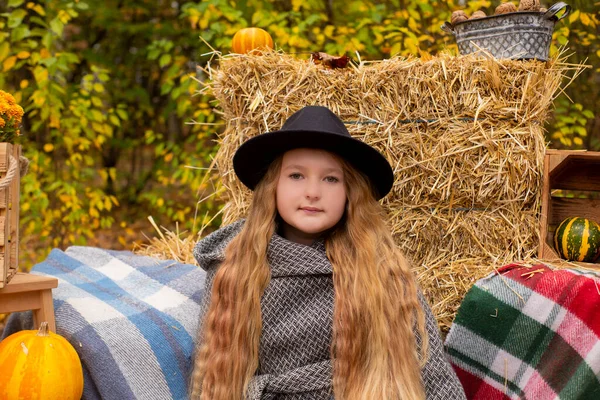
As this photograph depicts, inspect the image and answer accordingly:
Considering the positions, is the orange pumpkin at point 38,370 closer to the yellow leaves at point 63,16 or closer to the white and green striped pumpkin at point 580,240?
the white and green striped pumpkin at point 580,240

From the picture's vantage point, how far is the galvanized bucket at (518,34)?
10.00 ft

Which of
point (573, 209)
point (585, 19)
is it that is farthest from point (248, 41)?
point (585, 19)

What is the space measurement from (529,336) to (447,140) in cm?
92

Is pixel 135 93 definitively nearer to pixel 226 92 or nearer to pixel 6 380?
pixel 226 92

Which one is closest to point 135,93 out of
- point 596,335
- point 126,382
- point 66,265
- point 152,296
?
point 66,265

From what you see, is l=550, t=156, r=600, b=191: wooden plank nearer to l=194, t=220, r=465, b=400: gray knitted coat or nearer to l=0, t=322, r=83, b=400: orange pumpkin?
l=194, t=220, r=465, b=400: gray knitted coat

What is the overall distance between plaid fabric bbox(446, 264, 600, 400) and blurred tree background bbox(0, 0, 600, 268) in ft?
6.01

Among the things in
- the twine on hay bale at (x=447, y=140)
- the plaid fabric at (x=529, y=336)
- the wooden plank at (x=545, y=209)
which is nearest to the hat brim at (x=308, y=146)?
the twine on hay bale at (x=447, y=140)

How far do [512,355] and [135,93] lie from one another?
5.32 m

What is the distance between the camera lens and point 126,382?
2467mm

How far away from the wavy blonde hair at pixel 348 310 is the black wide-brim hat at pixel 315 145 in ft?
0.16

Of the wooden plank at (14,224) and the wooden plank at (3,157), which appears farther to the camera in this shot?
the wooden plank at (14,224)

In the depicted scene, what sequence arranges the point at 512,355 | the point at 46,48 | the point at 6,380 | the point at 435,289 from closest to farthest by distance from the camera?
the point at 6,380
the point at 512,355
the point at 435,289
the point at 46,48

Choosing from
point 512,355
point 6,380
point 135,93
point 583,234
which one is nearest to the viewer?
point 6,380
